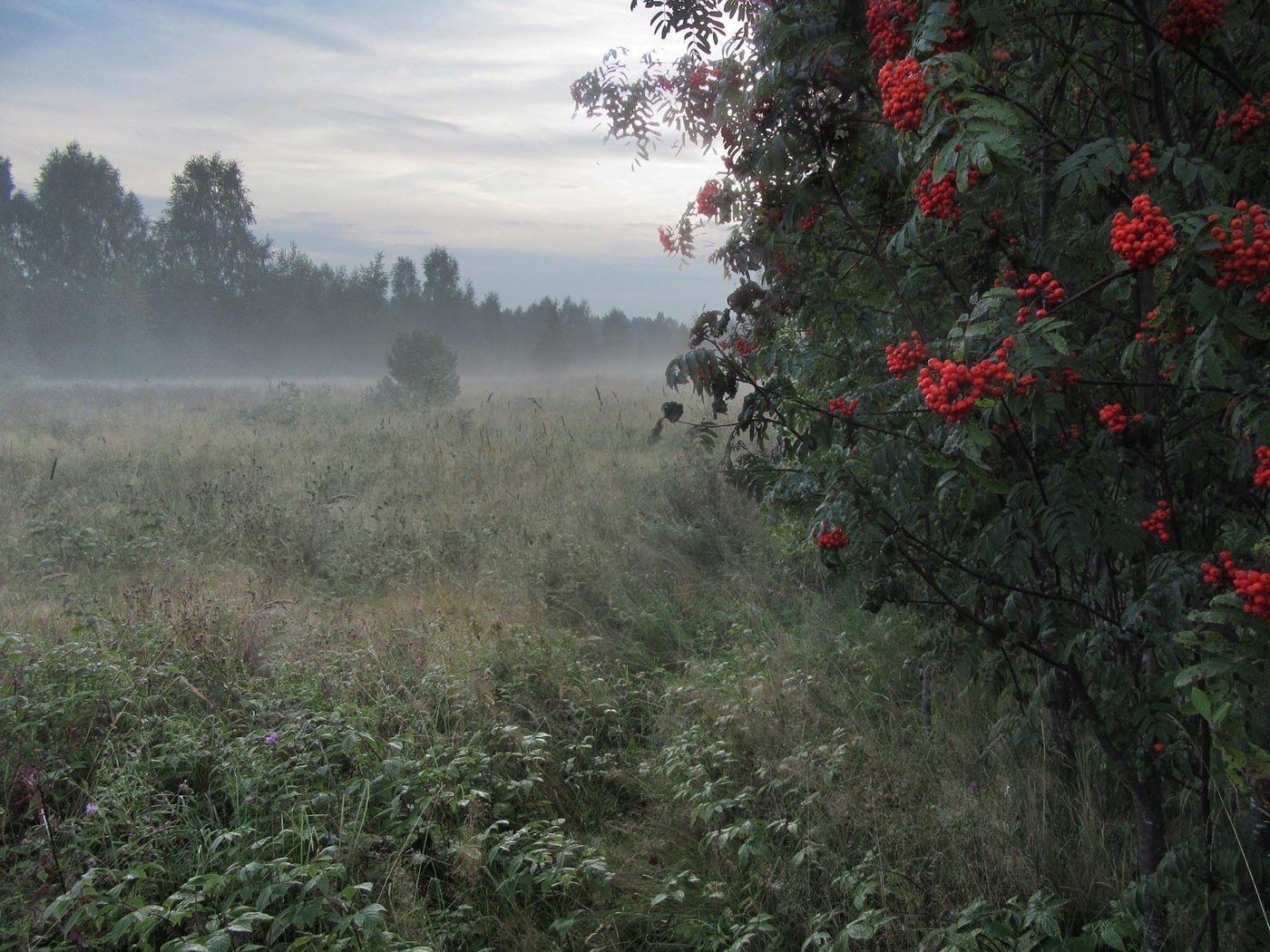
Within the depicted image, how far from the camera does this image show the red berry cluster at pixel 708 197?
3.71m

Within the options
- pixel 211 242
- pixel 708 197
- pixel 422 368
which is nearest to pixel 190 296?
pixel 211 242

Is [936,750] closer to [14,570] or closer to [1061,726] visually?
[1061,726]

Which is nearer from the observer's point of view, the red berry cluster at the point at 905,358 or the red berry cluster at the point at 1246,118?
the red berry cluster at the point at 1246,118

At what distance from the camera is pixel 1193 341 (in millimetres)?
Result: 1634

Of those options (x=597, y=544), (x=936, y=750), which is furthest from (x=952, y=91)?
(x=597, y=544)

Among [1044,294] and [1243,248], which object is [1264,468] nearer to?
[1243,248]

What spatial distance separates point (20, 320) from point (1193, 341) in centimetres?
3888

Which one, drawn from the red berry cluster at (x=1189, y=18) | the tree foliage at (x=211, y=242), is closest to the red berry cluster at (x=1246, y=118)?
the red berry cluster at (x=1189, y=18)

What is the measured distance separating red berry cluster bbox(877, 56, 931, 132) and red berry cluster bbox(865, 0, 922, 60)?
31 cm

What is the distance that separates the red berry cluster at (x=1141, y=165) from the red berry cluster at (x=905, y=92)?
483mm

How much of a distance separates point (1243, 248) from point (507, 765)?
313 cm

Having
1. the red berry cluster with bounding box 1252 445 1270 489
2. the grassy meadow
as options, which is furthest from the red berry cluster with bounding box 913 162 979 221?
the grassy meadow

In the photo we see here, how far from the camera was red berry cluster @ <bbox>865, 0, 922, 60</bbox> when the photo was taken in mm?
1879

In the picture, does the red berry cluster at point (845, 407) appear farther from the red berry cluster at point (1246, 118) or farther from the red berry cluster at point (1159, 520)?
the red berry cluster at point (1246, 118)
